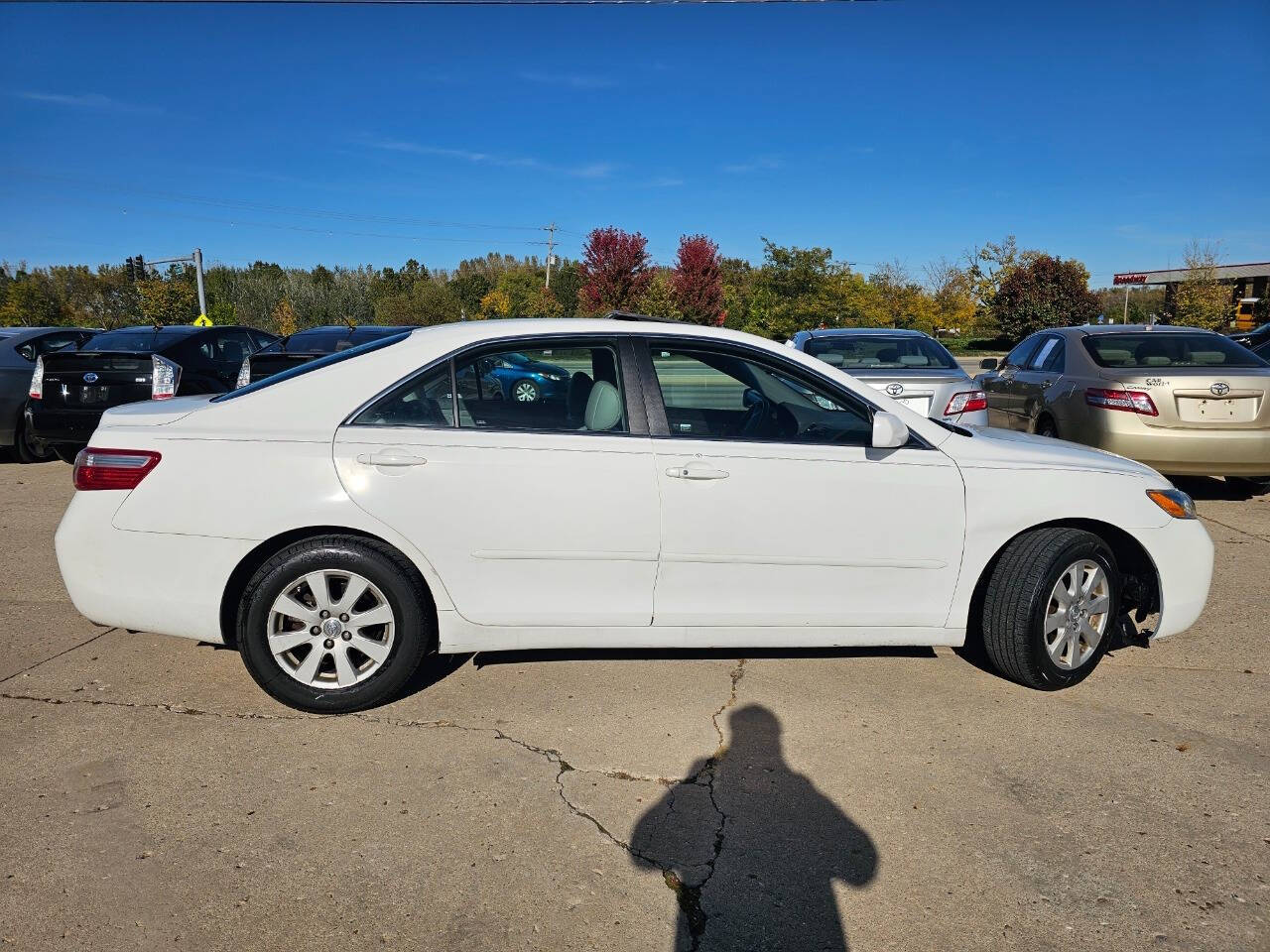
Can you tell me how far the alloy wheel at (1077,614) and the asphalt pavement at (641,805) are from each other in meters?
0.21

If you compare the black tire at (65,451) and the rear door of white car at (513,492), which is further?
the black tire at (65,451)

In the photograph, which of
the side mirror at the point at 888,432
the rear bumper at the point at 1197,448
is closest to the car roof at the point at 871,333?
the rear bumper at the point at 1197,448

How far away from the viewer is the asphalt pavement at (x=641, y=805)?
8.09 ft

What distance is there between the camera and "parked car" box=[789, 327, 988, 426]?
7910mm

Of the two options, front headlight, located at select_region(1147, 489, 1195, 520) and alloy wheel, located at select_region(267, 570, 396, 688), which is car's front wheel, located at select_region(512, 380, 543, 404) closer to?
alloy wheel, located at select_region(267, 570, 396, 688)

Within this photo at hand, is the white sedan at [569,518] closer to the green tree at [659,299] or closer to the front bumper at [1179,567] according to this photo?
the front bumper at [1179,567]

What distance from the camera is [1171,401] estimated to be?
7246 mm

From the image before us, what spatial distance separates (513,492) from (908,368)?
19.3ft

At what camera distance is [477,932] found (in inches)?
95.0

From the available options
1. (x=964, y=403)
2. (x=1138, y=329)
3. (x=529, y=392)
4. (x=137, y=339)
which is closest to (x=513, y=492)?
(x=529, y=392)

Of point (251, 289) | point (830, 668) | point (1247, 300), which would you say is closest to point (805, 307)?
point (1247, 300)

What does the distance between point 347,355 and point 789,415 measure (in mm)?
1940

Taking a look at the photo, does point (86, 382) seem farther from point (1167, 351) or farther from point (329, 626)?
point (1167, 351)

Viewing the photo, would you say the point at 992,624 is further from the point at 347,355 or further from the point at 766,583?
the point at 347,355
